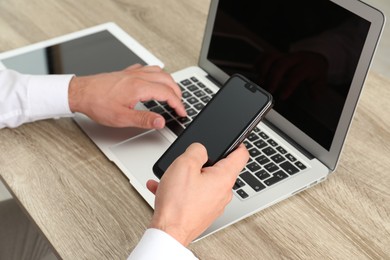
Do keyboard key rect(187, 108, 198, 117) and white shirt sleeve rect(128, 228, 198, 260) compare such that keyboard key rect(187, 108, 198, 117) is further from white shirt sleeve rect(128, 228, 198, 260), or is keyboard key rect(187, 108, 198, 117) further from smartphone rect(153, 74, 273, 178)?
white shirt sleeve rect(128, 228, 198, 260)

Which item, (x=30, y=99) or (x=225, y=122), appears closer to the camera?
(x=225, y=122)

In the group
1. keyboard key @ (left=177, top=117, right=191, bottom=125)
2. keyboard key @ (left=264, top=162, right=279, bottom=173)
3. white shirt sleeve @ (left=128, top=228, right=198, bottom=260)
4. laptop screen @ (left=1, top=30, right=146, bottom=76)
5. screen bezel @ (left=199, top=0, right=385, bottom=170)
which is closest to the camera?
white shirt sleeve @ (left=128, top=228, right=198, bottom=260)

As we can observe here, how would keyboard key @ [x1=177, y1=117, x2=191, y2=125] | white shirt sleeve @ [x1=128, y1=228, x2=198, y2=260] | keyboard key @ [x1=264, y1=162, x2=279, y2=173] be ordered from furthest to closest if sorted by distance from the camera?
keyboard key @ [x1=177, y1=117, x2=191, y2=125] < keyboard key @ [x1=264, y1=162, x2=279, y2=173] < white shirt sleeve @ [x1=128, y1=228, x2=198, y2=260]

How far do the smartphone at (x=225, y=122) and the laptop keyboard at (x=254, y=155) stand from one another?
93mm

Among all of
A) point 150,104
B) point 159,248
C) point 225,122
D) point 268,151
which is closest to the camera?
point 159,248

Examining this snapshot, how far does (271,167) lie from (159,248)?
0.29 m

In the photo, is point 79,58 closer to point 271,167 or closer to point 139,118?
point 139,118

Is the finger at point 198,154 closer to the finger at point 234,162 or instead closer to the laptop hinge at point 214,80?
the finger at point 234,162

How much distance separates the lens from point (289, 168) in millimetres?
998

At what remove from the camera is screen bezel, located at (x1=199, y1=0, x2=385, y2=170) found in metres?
0.88

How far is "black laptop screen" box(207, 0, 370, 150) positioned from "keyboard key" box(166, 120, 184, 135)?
6.3 inches

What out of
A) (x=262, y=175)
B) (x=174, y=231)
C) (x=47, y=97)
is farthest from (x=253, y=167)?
(x=47, y=97)

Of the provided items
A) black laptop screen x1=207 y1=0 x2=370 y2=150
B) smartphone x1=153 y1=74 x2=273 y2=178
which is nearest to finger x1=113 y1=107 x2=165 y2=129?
smartphone x1=153 y1=74 x2=273 y2=178

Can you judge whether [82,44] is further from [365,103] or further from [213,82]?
[365,103]
